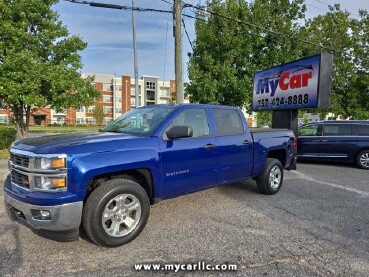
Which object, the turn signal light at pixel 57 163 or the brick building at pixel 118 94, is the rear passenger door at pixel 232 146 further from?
the brick building at pixel 118 94

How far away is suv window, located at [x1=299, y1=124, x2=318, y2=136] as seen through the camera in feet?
35.8

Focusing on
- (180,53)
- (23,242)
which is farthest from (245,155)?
(180,53)

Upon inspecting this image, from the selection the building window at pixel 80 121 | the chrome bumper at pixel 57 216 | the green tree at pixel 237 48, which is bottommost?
the building window at pixel 80 121

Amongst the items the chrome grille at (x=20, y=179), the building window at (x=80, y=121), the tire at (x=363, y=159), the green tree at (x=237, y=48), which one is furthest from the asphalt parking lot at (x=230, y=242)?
the building window at (x=80, y=121)

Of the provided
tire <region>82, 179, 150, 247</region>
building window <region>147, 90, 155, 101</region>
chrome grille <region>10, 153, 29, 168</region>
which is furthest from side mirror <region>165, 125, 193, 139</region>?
building window <region>147, 90, 155, 101</region>

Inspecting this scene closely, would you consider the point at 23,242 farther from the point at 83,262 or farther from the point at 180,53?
the point at 180,53

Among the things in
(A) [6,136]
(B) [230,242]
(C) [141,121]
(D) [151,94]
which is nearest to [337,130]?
(B) [230,242]

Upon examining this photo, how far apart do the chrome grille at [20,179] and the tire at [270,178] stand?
4.37m

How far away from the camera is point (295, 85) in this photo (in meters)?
10.0

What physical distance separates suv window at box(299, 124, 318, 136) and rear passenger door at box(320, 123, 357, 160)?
31 centimetres

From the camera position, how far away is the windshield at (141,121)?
174 inches

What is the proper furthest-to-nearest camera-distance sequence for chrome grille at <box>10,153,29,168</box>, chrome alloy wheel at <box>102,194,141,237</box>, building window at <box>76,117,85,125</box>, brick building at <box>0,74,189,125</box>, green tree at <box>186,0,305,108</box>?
brick building at <box>0,74,189,125</box>
building window at <box>76,117,85,125</box>
green tree at <box>186,0,305,108</box>
chrome alloy wheel at <box>102,194,141,237</box>
chrome grille at <box>10,153,29,168</box>

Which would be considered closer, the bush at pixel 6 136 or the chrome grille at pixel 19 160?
the chrome grille at pixel 19 160

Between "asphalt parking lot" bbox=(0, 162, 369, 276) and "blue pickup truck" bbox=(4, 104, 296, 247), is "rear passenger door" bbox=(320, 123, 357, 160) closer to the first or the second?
"asphalt parking lot" bbox=(0, 162, 369, 276)
